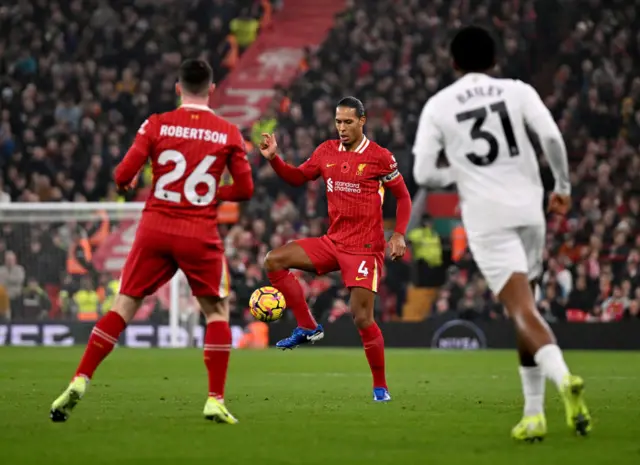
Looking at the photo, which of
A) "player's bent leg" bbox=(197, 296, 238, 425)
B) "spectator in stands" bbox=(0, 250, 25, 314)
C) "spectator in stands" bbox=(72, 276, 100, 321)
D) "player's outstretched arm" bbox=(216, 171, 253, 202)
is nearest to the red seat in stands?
"spectator in stands" bbox=(72, 276, 100, 321)

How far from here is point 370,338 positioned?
1054 centimetres

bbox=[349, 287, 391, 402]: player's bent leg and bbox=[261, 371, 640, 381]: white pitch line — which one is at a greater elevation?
bbox=[349, 287, 391, 402]: player's bent leg

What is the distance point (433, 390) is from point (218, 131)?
4.48 metres

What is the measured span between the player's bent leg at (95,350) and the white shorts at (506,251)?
7.80 feet

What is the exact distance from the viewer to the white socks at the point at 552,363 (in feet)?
22.2

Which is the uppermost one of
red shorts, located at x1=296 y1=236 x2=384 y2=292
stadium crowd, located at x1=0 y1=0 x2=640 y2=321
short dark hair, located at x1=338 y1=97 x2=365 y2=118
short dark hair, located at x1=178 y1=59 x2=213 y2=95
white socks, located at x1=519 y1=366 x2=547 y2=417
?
stadium crowd, located at x1=0 y1=0 x2=640 y2=321

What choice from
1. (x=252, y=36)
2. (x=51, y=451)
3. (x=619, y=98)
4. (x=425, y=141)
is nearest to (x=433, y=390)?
(x=425, y=141)

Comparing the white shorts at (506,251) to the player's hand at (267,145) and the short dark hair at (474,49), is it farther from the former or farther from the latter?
the player's hand at (267,145)

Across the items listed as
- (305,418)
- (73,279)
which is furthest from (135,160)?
(73,279)

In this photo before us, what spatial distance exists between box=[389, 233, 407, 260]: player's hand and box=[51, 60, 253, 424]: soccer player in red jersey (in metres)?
2.25

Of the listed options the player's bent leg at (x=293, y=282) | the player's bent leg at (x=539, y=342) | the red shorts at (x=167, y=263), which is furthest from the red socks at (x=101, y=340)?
the player's bent leg at (x=293, y=282)

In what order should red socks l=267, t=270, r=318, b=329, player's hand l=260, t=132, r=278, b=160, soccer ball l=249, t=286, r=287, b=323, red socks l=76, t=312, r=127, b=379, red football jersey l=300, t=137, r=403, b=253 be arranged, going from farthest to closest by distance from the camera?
1. soccer ball l=249, t=286, r=287, b=323
2. red socks l=267, t=270, r=318, b=329
3. red football jersey l=300, t=137, r=403, b=253
4. player's hand l=260, t=132, r=278, b=160
5. red socks l=76, t=312, r=127, b=379

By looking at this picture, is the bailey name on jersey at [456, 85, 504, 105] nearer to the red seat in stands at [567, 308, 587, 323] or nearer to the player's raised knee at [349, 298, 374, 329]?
the player's raised knee at [349, 298, 374, 329]

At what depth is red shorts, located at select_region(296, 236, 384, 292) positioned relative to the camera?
34.9ft
